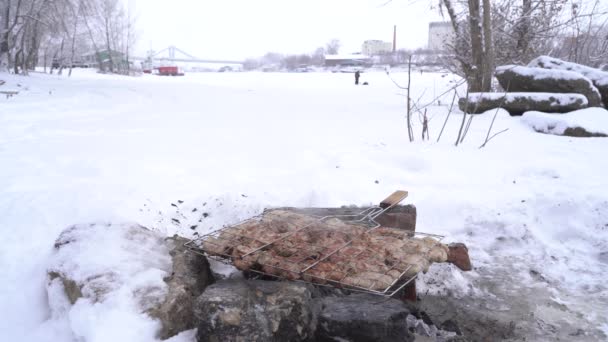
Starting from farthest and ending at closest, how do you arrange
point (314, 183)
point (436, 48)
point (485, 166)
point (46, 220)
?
1. point (436, 48)
2. point (485, 166)
3. point (314, 183)
4. point (46, 220)

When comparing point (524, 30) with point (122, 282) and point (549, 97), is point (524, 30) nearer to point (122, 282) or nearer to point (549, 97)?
point (549, 97)

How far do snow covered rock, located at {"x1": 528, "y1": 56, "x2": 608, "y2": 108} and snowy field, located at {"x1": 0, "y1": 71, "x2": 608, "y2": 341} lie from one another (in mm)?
2365

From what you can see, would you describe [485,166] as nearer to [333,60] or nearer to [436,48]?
[436,48]

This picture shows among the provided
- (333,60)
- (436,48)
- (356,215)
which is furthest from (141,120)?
(333,60)

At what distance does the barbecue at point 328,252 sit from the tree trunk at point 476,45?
Answer: 8436 millimetres

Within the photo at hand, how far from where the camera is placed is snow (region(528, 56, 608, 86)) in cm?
1008

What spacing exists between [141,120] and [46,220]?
4.74 metres

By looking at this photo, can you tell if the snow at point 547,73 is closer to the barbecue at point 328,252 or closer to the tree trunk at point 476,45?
the tree trunk at point 476,45

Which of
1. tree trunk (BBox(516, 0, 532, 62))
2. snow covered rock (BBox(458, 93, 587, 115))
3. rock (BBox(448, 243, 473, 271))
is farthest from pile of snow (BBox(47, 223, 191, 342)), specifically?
tree trunk (BBox(516, 0, 532, 62))

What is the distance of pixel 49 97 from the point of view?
10.6 meters

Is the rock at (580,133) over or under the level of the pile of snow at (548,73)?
under

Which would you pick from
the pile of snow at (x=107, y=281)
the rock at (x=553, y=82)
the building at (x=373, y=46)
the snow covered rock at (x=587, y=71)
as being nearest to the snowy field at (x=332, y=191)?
the pile of snow at (x=107, y=281)

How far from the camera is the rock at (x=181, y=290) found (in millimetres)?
2637

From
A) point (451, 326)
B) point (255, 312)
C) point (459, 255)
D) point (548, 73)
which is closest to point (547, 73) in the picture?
point (548, 73)
